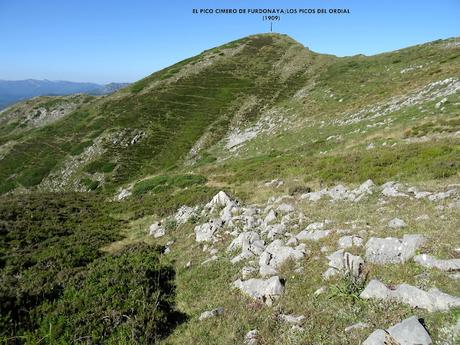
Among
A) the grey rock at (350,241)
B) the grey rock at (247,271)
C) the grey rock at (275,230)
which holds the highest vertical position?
the grey rock at (350,241)

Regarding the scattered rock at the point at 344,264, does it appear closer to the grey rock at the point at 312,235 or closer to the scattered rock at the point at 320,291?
the scattered rock at the point at 320,291

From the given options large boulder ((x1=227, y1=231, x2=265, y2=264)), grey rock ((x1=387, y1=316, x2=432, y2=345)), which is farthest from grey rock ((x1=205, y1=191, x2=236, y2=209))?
grey rock ((x1=387, y1=316, x2=432, y2=345))

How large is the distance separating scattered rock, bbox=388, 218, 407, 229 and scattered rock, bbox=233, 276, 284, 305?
Answer: 170 inches

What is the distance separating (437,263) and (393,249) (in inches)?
51.1

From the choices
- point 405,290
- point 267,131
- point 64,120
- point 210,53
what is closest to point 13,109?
point 64,120

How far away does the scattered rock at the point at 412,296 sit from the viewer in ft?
23.6

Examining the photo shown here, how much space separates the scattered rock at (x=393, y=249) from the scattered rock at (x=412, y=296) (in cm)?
130

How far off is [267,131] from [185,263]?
37.5 metres

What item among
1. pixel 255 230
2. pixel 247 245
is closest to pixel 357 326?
pixel 247 245

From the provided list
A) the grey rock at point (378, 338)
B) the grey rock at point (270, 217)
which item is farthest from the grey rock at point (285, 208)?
the grey rock at point (378, 338)

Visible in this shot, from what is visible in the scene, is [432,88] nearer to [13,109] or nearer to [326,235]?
[326,235]

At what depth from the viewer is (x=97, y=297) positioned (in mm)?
11250

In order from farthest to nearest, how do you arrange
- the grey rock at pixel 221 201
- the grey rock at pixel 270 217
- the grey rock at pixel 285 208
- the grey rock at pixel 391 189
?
1. the grey rock at pixel 221 201
2. the grey rock at pixel 285 208
3. the grey rock at pixel 270 217
4. the grey rock at pixel 391 189

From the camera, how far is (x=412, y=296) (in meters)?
7.69
